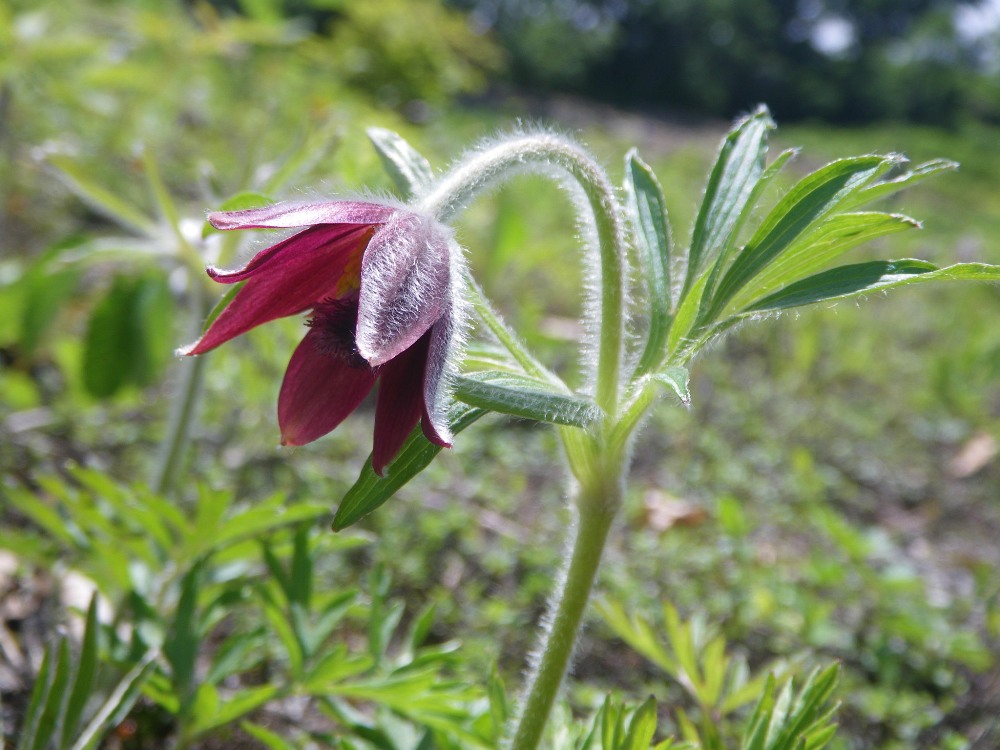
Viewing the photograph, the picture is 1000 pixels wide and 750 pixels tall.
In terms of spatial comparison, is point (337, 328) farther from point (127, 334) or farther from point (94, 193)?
point (127, 334)

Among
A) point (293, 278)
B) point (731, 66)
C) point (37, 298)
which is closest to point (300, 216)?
point (293, 278)

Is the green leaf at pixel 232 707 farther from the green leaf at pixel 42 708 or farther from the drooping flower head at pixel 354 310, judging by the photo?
the drooping flower head at pixel 354 310

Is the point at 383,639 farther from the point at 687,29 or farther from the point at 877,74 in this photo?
the point at 877,74

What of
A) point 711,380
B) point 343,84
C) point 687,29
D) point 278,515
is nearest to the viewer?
point 278,515

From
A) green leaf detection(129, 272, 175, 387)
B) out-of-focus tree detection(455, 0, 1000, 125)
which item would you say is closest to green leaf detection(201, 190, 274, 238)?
green leaf detection(129, 272, 175, 387)

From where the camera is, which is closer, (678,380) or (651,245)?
(678,380)

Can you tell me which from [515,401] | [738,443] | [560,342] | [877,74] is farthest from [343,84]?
[877,74]

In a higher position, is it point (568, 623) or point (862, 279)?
point (862, 279)

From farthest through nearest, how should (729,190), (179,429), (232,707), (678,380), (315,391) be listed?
(179,429)
(232,707)
(729,190)
(315,391)
(678,380)
